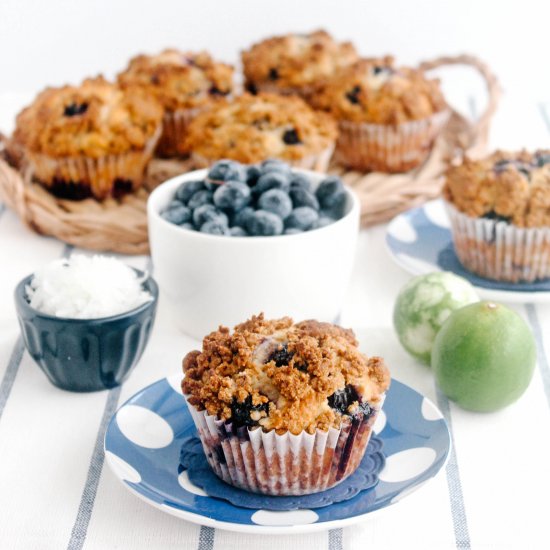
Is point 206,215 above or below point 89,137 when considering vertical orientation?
above

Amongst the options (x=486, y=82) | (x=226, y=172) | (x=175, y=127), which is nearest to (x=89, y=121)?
(x=175, y=127)

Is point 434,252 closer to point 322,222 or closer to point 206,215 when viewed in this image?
point 322,222

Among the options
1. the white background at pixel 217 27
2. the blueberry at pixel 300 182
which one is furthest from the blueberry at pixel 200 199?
the white background at pixel 217 27

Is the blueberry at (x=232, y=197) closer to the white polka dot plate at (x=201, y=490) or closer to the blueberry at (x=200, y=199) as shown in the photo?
A: the blueberry at (x=200, y=199)

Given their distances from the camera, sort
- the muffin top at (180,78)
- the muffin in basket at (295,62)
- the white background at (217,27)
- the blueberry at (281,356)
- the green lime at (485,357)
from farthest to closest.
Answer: the white background at (217,27), the muffin in basket at (295,62), the muffin top at (180,78), the green lime at (485,357), the blueberry at (281,356)

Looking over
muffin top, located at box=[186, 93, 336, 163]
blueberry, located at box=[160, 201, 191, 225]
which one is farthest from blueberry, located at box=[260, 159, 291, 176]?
muffin top, located at box=[186, 93, 336, 163]

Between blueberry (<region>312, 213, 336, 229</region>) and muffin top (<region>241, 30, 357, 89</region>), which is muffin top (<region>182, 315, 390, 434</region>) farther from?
muffin top (<region>241, 30, 357, 89</region>)
